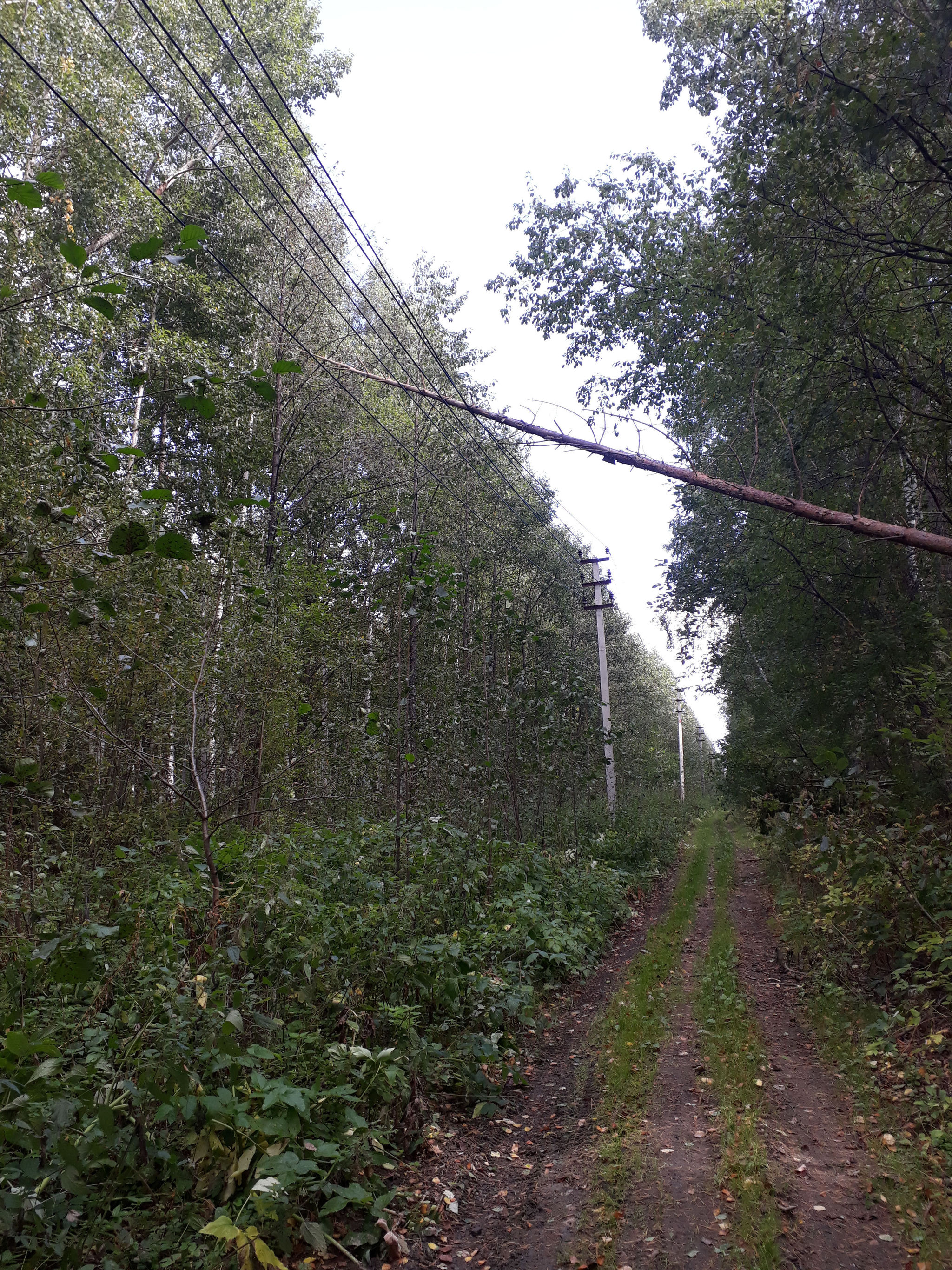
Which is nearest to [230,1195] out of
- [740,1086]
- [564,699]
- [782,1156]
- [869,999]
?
[782,1156]

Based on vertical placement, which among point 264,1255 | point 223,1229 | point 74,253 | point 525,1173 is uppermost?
point 74,253

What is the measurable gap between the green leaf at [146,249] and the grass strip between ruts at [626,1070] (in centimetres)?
431

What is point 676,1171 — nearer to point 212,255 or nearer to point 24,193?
point 24,193

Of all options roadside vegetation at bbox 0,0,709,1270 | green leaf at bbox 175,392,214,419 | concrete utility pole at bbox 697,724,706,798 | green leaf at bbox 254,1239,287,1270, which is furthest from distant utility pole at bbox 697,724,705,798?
green leaf at bbox 175,392,214,419

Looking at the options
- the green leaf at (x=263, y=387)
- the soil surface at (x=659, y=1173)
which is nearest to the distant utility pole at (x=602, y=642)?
the soil surface at (x=659, y=1173)

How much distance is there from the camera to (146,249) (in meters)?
1.85

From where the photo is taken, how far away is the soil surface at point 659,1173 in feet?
11.0

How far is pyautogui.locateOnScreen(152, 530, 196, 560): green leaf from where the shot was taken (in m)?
2.07

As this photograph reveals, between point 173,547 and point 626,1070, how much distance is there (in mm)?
5276

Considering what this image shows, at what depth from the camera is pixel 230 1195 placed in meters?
3.21

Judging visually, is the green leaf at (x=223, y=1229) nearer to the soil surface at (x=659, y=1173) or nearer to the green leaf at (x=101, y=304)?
the soil surface at (x=659, y=1173)

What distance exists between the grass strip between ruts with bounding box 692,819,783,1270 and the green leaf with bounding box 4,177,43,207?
4.76 meters

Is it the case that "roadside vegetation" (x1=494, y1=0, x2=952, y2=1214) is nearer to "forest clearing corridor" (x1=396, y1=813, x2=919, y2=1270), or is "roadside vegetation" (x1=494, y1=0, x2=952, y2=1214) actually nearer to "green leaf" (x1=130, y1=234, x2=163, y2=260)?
"forest clearing corridor" (x1=396, y1=813, x2=919, y2=1270)

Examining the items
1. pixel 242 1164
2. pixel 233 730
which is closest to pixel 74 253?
pixel 242 1164
